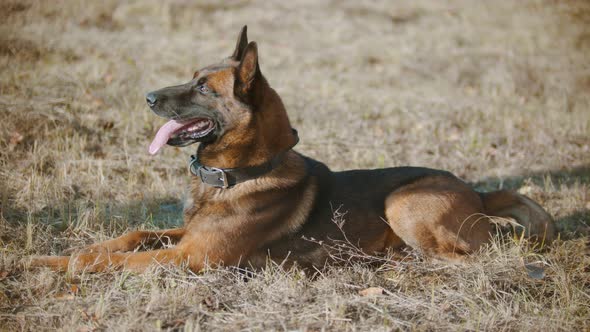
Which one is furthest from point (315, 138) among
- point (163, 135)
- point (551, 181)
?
point (163, 135)

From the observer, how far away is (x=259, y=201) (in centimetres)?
376

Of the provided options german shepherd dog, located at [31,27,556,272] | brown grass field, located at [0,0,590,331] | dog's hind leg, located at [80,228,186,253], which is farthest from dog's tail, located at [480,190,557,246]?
dog's hind leg, located at [80,228,186,253]

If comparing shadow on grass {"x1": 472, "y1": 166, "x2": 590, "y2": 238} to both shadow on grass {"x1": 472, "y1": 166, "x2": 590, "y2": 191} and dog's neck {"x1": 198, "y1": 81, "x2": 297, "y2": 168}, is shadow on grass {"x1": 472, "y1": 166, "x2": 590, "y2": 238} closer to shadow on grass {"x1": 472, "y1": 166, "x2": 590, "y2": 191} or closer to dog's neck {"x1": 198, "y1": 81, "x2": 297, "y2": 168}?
shadow on grass {"x1": 472, "y1": 166, "x2": 590, "y2": 191}

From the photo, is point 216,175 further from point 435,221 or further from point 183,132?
point 435,221

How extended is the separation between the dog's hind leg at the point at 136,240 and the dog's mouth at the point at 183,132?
68 centimetres

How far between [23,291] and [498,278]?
129 inches

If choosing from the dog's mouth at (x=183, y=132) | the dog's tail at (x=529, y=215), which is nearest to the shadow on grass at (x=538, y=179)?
the dog's tail at (x=529, y=215)

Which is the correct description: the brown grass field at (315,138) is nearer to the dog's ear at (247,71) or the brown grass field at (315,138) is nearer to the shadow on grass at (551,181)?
the shadow on grass at (551,181)

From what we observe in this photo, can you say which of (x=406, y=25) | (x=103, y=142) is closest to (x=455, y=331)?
(x=103, y=142)

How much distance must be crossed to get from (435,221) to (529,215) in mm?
938

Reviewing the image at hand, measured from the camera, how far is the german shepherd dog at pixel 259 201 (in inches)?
142

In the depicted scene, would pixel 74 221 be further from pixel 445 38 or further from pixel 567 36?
pixel 567 36

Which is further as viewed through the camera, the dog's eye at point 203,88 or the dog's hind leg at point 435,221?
the dog's hind leg at point 435,221

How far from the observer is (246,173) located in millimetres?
3793
